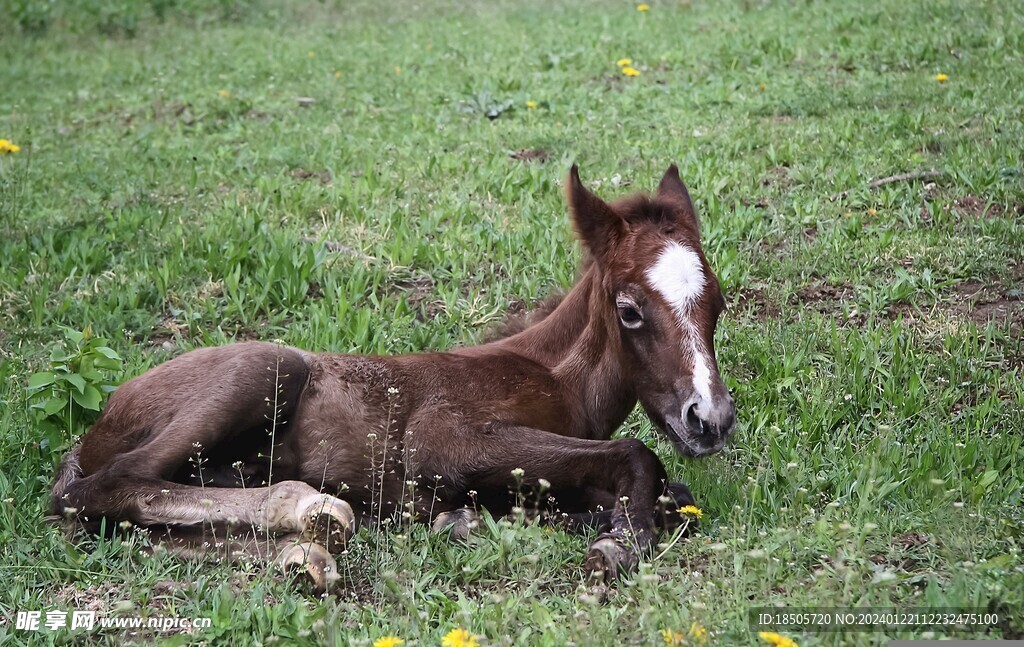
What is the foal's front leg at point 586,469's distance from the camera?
166 inches

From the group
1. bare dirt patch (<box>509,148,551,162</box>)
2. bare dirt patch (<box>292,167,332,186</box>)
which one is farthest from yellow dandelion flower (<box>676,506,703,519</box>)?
bare dirt patch (<box>292,167,332,186</box>)

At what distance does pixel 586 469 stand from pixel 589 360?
2.32 ft

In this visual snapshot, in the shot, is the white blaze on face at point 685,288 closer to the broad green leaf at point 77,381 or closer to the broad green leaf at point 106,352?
the broad green leaf at point 106,352

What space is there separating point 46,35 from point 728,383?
13.3m

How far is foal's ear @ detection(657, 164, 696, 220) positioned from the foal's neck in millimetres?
546

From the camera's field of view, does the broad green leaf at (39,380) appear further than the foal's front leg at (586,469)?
Yes

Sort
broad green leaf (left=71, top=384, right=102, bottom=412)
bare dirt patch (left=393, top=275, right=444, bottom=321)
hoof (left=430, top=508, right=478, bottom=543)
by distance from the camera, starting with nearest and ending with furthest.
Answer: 1. hoof (left=430, top=508, right=478, bottom=543)
2. broad green leaf (left=71, top=384, right=102, bottom=412)
3. bare dirt patch (left=393, top=275, right=444, bottom=321)

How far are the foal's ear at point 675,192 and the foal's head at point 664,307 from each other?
23 centimetres

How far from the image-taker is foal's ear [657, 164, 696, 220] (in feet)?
17.0

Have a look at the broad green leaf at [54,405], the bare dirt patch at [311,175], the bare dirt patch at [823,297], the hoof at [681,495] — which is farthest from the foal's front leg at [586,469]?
the bare dirt patch at [311,175]

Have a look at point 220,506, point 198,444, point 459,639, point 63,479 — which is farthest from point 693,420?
point 63,479

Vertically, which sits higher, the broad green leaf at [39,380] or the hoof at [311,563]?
the hoof at [311,563]

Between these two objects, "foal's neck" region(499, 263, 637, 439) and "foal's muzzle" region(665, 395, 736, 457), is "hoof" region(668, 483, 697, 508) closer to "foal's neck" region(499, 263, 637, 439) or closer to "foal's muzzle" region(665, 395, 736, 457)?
"foal's muzzle" region(665, 395, 736, 457)

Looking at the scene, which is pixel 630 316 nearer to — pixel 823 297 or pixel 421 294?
pixel 823 297
